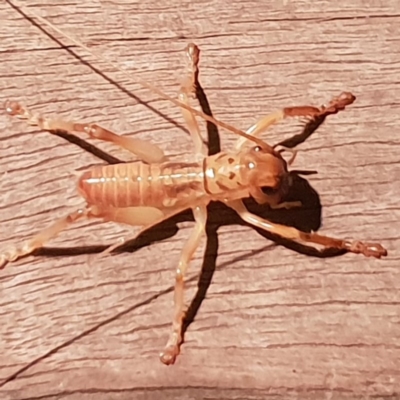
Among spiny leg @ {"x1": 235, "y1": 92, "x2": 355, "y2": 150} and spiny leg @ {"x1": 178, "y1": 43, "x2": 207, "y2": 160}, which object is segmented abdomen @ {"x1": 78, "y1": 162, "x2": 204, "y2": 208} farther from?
spiny leg @ {"x1": 235, "y1": 92, "x2": 355, "y2": 150}

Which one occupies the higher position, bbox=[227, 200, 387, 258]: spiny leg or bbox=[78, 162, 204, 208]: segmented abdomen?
bbox=[78, 162, 204, 208]: segmented abdomen

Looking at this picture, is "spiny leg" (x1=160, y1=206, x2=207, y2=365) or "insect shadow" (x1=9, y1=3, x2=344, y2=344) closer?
"spiny leg" (x1=160, y1=206, x2=207, y2=365)

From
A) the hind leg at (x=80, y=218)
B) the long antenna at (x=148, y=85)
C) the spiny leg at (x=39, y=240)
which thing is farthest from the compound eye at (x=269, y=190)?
the spiny leg at (x=39, y=240)

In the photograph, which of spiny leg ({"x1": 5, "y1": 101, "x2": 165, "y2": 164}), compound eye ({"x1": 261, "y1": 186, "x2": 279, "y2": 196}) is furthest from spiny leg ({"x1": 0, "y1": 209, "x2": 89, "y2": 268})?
compound eye ({"x1": 261, "y1": 186, "x2": 279, "y2": 196})

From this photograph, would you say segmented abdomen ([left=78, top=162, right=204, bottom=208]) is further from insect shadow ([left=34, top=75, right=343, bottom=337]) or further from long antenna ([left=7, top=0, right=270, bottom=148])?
long antenna ([left=7, top=0, right=270, bottom=148])

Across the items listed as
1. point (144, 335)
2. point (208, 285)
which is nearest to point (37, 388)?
point (144, 335)

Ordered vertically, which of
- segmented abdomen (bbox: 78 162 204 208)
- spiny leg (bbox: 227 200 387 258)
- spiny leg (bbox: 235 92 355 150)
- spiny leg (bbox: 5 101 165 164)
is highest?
spiny leg (bbox: 235 92 355 150)

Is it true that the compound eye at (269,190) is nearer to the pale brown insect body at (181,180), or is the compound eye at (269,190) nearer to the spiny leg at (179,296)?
the pale brown insect body at (181,180)
